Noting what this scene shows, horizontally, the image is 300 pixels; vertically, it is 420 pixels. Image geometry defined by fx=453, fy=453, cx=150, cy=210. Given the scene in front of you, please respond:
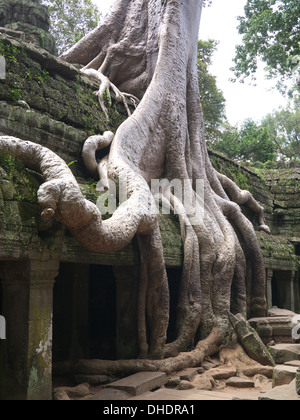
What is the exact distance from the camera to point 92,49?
861cm

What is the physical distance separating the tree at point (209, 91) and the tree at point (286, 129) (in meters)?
8.82

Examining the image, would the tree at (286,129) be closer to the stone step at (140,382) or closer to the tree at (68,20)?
the tree at (68,20)

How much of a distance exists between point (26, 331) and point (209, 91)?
1595cm

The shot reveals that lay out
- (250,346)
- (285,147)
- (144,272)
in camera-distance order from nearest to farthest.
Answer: (144,272), (250,346), (285,147)

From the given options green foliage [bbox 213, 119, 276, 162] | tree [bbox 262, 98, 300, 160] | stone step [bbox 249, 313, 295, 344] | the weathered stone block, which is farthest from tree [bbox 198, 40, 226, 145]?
the weathered stone block

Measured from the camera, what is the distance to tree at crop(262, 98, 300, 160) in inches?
1050

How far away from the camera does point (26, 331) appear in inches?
133

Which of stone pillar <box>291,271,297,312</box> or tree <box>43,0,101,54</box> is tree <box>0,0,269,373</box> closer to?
stone pillar <box>291,271,297,312</box>

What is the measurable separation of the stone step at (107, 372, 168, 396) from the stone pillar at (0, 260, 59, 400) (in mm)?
684

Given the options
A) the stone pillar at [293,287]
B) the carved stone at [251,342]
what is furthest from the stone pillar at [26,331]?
the stone pillar at [293,287]

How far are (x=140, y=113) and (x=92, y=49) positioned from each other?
308 cm

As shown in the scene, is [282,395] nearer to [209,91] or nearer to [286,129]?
[209,91]

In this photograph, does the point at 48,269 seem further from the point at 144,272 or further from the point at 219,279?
the point at 219,279

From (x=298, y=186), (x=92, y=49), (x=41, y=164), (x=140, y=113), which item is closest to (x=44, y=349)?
(x=41, y=164)
